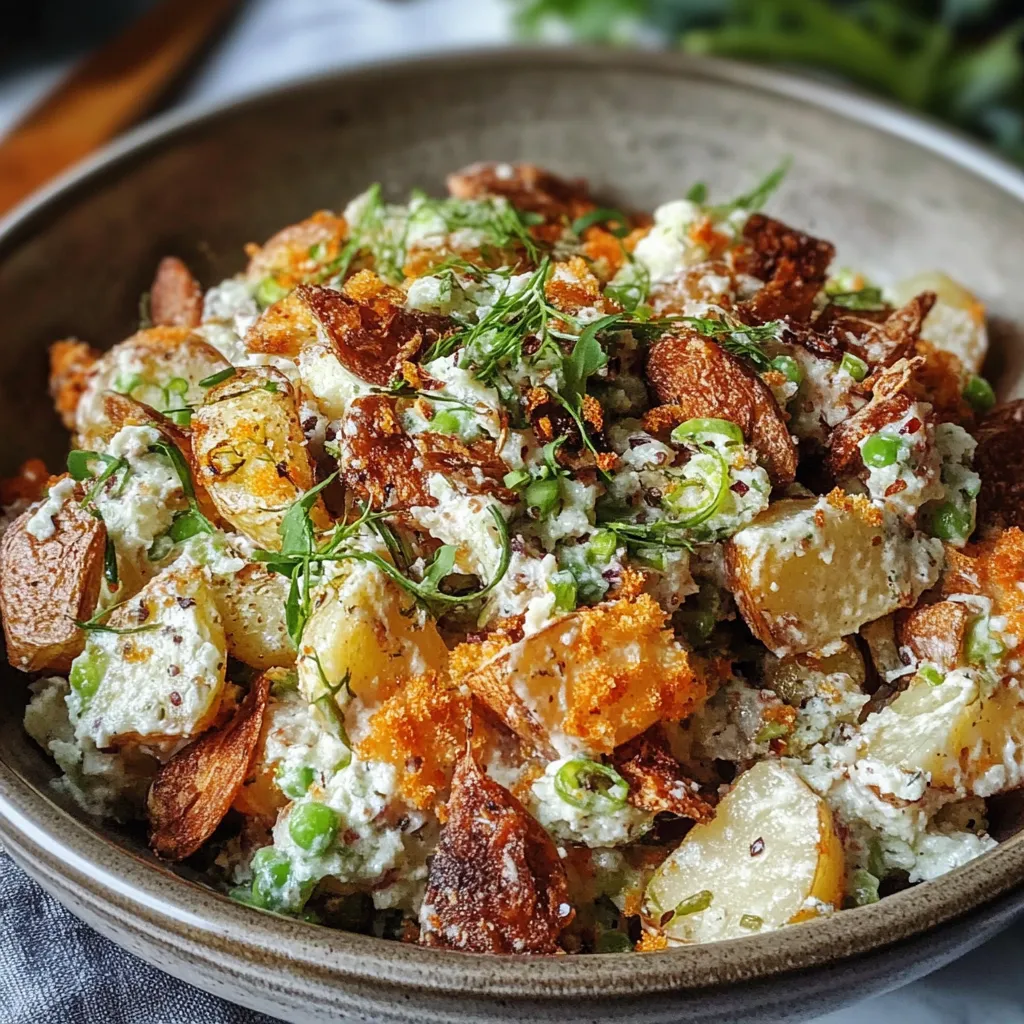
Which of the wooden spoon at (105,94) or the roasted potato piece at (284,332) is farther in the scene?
the wooden spoon at (105,94)

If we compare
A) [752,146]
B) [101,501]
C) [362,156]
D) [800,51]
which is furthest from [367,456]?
[800,51]

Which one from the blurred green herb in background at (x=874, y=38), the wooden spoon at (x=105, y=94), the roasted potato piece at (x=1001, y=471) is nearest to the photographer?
the roasted potato piece at (x=1001, y=471)

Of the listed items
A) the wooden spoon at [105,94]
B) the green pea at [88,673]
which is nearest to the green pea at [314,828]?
the green pea at [88,673]

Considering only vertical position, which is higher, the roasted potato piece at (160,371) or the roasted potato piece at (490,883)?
the roasted potato piece at (160,371)

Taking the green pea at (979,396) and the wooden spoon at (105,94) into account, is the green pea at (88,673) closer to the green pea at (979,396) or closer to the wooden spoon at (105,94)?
the green pea at (979,396)

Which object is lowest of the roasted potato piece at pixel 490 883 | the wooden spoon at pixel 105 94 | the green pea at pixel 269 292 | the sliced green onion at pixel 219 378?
the roasted potato piece at pixel 490 883

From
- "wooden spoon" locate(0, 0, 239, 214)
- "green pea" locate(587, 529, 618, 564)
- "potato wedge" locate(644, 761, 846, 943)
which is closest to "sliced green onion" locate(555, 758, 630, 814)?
"potato wedge" locate(644, 761, 846, 943)

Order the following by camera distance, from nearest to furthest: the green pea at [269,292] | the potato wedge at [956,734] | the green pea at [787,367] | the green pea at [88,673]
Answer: the potato wedge at [956,734] < the green pea at [88,673] < the green pea at [787,367] < the green pea at [269,292]

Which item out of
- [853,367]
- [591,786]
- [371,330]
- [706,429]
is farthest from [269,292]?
[591,786]
